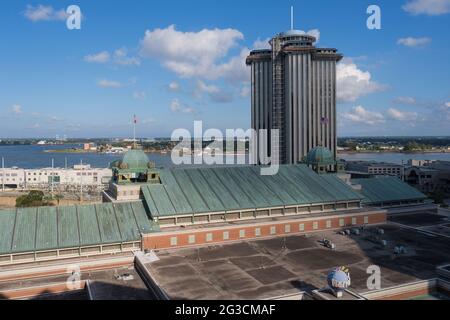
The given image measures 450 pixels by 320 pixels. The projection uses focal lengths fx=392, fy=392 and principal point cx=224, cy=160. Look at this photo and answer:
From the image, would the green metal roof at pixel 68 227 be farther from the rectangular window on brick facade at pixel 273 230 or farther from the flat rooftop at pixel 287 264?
the rectangular window on brick facade at pixel 273 230

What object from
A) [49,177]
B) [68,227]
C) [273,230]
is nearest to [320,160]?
[273,230]

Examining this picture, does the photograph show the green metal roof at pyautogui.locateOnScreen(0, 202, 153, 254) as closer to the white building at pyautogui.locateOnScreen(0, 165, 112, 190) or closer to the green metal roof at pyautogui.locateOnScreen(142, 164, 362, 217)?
the green metal roof at pyautogui.locateOnScreen(142, 164, 362, 217)

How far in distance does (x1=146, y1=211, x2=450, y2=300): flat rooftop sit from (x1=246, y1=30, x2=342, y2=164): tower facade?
121823 millimetres

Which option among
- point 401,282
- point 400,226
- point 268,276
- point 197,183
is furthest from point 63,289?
point 400,226

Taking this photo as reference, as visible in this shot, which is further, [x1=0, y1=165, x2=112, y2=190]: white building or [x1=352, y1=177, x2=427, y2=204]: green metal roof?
[x1=0, y1=165, x2=112, y2=190]: white building

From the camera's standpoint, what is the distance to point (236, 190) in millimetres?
63469

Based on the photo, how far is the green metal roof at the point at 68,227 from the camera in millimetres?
47531

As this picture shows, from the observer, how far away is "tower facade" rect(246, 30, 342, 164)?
179 metres

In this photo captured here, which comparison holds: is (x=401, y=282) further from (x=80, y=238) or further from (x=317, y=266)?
(x=80, y=238)

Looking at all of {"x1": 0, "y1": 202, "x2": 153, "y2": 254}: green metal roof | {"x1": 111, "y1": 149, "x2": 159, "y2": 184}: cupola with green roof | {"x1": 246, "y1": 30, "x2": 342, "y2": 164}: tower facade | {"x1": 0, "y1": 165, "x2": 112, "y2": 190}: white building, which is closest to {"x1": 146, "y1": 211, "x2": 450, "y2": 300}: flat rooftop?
{"x1": 0, "y1": 202, "x2": 153, "y2": 254}: green metal roof

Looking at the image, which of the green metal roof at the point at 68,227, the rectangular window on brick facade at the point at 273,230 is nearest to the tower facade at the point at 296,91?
the rectangular window on brick facade at the point at 273,230

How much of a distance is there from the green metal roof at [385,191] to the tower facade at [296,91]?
95.4 meters

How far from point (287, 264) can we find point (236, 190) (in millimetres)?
19212

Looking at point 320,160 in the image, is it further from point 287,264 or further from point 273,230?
point 287,264
